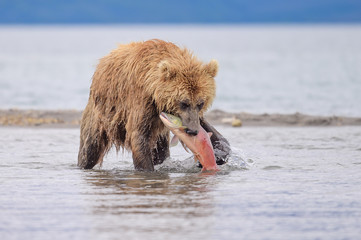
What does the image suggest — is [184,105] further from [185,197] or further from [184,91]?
[185,197]

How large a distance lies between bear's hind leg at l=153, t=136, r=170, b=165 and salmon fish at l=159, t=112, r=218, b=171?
0.85 metres

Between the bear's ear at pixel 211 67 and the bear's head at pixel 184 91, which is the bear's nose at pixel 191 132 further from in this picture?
the bear's ear at pixel 211 67

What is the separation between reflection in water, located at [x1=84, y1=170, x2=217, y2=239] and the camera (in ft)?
19.5

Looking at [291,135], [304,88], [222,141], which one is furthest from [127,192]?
[304,88]

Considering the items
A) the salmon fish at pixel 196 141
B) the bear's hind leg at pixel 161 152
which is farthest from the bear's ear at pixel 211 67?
the bear's hind leg at pixel 161 152

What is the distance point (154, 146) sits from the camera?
30.9ft

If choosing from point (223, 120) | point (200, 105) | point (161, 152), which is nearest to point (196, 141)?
point (200, 105)

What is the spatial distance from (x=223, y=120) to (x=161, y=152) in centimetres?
554

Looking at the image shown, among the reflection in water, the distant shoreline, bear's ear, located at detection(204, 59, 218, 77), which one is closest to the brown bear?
bear's ear, located at detection(204, 59, 218, 77)

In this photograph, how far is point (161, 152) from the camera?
31.3 feet

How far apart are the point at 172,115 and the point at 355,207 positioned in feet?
7.95

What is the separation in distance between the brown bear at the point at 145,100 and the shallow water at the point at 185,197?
11.4 inches

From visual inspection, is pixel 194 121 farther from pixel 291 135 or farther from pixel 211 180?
pixel 291 135

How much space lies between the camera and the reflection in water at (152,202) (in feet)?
19.5
